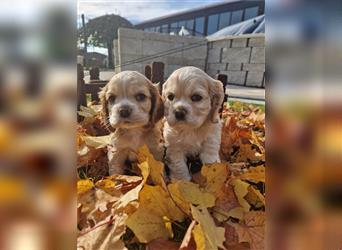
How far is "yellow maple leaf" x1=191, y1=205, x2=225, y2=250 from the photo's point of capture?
2.11ft

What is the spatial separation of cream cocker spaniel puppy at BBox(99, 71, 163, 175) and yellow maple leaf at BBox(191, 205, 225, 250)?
55 cm

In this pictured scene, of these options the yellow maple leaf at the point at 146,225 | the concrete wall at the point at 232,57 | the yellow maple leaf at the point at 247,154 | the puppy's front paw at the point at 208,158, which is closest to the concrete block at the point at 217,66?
the concrete wall at the point at 232,57

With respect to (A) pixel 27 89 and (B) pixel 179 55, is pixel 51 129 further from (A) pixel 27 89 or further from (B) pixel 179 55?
(B) pixel 179 55

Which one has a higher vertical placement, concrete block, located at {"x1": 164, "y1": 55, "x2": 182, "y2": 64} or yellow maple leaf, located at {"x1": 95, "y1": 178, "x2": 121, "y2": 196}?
concrete block, located at {"x1": 164, "y1": 55, "x2": 182, "y2": 64}

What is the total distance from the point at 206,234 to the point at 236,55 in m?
3.91

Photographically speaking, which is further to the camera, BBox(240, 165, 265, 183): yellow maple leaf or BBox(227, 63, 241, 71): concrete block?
BBox(227, 63, 241, 71): concrete block

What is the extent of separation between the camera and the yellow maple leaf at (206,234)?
64 cm

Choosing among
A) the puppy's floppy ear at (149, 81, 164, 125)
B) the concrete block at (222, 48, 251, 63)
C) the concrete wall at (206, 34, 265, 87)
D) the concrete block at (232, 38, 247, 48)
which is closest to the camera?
the puppy's floppy ear at (149, 81, 164, 125)

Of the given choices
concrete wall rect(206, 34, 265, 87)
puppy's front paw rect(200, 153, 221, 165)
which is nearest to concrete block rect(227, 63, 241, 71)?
concrete wall rect(206, 34, 265, 87)

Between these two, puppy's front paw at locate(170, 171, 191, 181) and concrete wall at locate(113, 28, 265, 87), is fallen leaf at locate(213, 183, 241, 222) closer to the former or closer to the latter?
puppy's front paw at locate(170, 171, 191, 181)

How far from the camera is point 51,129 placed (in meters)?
0.31

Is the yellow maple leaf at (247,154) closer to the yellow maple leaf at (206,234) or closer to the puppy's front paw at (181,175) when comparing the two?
the puppy's front paw at (181,175)

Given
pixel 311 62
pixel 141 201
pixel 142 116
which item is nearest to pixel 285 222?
pixel 311 62

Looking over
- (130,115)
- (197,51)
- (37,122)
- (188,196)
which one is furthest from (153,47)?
(37,122)
